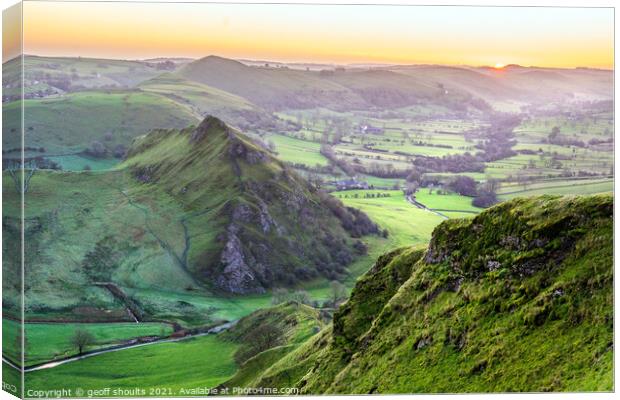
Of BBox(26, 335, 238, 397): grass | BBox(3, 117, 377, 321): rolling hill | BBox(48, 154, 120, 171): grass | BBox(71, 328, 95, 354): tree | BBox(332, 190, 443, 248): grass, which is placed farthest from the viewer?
BBox(48, 154, 120, 171): grass

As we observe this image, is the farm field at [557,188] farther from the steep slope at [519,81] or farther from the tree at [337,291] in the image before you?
the tree at [337,291]

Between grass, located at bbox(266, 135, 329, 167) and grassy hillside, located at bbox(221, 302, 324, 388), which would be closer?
grassy hillside, located at bbox(221, 302, 324, 388)

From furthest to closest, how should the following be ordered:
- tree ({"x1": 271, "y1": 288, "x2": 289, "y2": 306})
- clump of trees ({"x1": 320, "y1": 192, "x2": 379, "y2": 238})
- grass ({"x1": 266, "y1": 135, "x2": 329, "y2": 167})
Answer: grass ({"x1": 266, "y1": 135, "x2": 329, "y2": 167}), clump of trees ({"x1": 320, "y1": 192, "x2": 379, "y2": 238}), tree ({"x1": 271, "y1": 288, "x2": 289, "y2": 306})

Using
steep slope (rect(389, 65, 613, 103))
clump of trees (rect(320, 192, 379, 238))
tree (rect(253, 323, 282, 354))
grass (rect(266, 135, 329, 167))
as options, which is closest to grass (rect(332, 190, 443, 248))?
clump of trees (rect(320, 192, 379, 238))

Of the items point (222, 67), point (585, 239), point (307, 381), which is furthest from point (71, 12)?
point (222, 67)

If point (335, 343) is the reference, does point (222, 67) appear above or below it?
above

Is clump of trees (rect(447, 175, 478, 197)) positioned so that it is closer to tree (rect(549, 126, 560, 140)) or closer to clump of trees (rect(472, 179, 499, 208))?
clump of trees (rect(472, 179, 499, 208))

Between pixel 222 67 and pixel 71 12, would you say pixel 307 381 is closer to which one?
pixel 71 12
